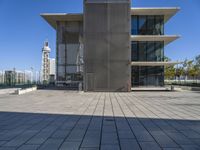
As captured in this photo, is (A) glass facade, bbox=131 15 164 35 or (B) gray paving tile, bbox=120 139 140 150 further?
(A) glass facade, bbox=131 15 164 35

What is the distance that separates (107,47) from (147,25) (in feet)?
26.0

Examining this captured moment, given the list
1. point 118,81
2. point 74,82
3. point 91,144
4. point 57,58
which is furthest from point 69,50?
point 91,144

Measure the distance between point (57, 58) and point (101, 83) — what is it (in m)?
9.89

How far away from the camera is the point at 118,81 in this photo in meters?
30.4

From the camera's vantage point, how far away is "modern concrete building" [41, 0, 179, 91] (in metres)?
30.3

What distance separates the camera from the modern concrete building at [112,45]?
30.3 m

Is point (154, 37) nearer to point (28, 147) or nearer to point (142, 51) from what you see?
point (142, 51)

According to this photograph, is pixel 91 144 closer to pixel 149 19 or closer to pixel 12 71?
pixel 149 19

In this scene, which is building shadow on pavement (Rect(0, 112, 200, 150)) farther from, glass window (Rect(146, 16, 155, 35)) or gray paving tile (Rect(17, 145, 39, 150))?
glass window (Rect(146, 16, 155, 35))

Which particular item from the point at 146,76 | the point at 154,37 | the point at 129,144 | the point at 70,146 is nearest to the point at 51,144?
the point at 70,146

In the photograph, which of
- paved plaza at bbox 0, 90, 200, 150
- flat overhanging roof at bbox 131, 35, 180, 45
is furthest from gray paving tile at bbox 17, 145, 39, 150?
flat overhanging roof at bbox 131, 35, 180, 45

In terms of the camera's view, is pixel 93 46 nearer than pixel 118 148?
No

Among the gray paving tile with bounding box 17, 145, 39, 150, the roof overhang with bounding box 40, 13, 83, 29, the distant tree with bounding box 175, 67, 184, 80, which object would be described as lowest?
the gray paving tile with bounding box 17, 145, 39, 150

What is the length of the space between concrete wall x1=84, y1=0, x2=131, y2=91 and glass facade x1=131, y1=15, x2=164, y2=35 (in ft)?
14.3
